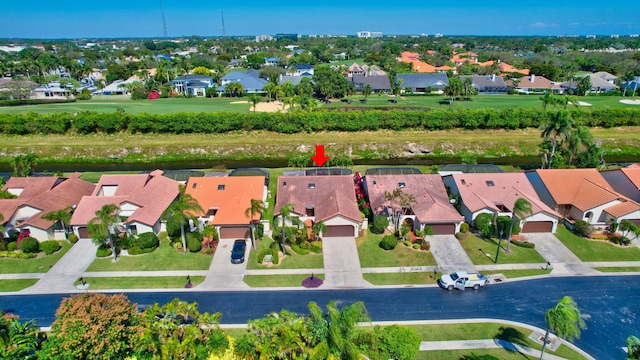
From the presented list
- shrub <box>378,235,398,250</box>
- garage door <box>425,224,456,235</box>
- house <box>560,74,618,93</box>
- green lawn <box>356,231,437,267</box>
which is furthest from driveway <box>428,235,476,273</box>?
house <box>560,74,618,93</box>

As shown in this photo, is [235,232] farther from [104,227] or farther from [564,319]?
[564,319]

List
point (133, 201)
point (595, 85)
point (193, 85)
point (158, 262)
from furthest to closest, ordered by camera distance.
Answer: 1. point (193, 85)
2. point (595, 85)
3. point (133, 201)
4. point (158, 262)

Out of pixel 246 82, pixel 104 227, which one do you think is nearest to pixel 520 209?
pixel 104 227

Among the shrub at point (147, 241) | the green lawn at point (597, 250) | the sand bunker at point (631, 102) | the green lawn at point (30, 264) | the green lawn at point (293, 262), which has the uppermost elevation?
the sand bunker at point (631, 102)

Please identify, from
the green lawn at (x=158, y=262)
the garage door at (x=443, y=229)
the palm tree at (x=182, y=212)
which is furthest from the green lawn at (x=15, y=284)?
the garage door at (x=443, y=229)

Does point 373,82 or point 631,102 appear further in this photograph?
point 373,82

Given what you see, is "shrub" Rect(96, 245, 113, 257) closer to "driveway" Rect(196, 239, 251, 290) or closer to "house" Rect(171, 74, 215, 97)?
"driveway" Rect(196, 239, 251, 290)

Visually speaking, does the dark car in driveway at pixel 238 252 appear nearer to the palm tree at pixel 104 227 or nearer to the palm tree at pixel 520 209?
Result: the palm tree at pixel 104 227
